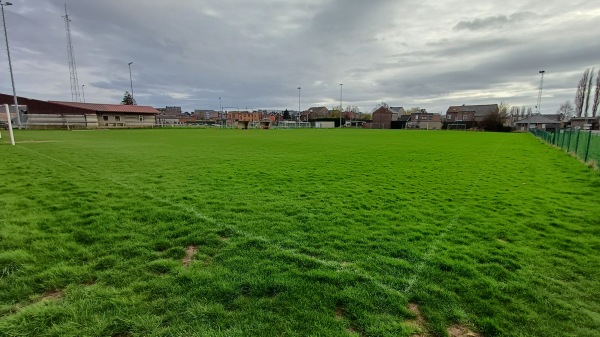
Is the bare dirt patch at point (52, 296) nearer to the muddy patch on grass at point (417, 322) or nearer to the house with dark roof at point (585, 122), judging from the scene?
the muddy patch on grass at point (417, 322)

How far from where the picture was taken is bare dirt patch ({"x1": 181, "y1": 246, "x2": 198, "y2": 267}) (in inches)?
146

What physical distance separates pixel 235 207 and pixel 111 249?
244 centimetres

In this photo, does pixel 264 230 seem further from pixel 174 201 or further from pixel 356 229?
pixel 174 201

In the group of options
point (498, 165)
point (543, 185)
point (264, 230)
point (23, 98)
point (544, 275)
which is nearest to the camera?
Result: point (544, 275)

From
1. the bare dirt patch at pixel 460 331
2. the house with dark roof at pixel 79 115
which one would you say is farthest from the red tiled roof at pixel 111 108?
the bare dirt patch at pixel 460 331

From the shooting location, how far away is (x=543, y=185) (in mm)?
8766

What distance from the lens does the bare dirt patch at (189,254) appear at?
3.72m

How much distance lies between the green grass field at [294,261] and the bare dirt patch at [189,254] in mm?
50

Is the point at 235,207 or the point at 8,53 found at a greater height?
the point at 8,53

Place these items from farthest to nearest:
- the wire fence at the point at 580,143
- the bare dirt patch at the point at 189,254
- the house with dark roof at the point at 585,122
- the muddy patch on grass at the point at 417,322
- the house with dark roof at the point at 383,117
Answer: the house with dark roof at the point at 383,117 → the house with dark roof at the point at 585,122 → the wire fence at the point at 580,143 → the bare dirt patch at the point at 189,254 → the muddy patch on grass at the point at 417,322

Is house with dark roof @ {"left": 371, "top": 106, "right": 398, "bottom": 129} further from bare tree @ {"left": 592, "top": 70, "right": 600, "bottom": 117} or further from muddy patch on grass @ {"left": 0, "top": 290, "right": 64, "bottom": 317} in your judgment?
muddy patch on grass @ {"left": 0, "top": 290, "right": 64, "bottom": 317}

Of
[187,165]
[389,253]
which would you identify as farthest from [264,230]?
[187,165]

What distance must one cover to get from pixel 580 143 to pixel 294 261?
23350 millimetres

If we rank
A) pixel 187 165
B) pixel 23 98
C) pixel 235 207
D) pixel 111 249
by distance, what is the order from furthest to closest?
pixel 23 98
pixel 187 165
pixel 235 207
pixel 111 249
